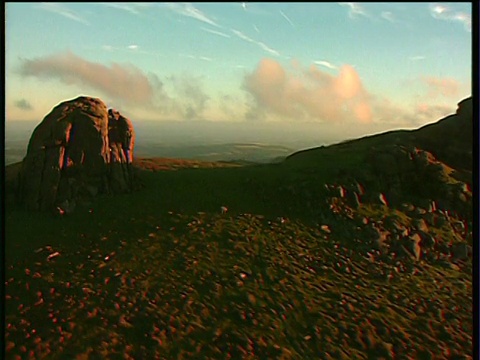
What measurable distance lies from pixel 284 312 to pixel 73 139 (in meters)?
13.6

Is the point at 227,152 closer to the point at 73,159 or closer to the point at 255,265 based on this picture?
the point at 73,159

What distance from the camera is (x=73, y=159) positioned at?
2120 centimetres

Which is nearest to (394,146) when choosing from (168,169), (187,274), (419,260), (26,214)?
(419,260)

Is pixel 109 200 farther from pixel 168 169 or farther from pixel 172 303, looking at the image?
pixel 172 303

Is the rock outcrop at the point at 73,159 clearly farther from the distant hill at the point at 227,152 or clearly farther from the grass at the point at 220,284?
the distant hill at the point at 227,152

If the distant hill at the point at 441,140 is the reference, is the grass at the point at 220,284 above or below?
below

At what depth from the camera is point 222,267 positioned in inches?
658

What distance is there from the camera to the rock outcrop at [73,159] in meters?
20.1

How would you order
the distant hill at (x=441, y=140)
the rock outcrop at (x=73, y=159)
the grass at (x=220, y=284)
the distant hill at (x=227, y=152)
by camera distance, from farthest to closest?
1. the distant hill at (x=227, y=152)
2. the distant hill at (x=441, y=140)
3. the rock outcrop at (x=73, y=159)
4. the grass at (x=220, y=284)

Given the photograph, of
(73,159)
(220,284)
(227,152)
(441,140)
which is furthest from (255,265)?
(441,140)

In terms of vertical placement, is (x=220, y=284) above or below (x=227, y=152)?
below

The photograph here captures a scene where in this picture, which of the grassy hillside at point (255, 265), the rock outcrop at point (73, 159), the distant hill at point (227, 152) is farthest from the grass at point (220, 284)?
the distant hill at point (227, 152)

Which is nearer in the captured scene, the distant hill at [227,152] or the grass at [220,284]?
the grass at [220,284]

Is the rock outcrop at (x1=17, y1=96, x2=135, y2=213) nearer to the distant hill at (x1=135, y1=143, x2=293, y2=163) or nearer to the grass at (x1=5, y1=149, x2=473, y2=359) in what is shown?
the grass at (x1=5, y1=149, x2=473, y2=359)
